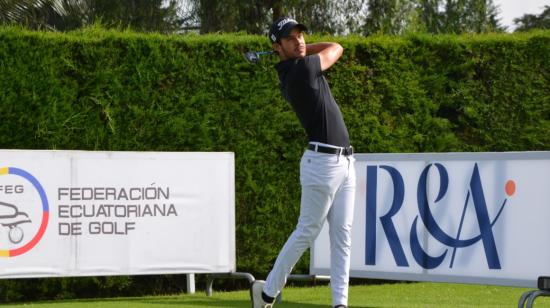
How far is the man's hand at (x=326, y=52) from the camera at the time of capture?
7.01 metres

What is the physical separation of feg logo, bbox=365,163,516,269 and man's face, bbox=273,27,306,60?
2.32 meters

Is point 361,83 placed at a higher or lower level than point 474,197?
higher

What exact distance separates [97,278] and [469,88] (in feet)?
15.0

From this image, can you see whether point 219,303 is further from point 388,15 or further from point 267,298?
point 388,15

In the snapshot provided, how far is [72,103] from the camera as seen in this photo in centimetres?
1070

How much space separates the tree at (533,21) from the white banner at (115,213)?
34809mm

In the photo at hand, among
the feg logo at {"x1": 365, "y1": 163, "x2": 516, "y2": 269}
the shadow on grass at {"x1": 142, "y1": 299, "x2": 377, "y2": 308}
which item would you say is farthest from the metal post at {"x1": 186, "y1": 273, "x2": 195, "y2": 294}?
the feg logo at {"x1": 365, "y1": 163, "x2": 516, "y2": 269}

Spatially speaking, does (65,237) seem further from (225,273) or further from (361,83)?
(361,83)

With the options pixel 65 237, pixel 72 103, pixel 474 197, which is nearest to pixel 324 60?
pixel 474 197

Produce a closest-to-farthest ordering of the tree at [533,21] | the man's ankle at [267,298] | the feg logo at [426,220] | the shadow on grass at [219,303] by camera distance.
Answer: the man's ankle at [267,298] < the feg logo at [426,220] < the shadow on grass at [219,303] < the tree at [533,21]

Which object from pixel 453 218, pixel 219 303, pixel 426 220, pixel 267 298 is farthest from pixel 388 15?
pixel 267 298

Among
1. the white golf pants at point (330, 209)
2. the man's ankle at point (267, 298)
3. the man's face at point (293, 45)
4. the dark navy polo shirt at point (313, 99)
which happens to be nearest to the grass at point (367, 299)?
the man's ankle at point (267, 298)

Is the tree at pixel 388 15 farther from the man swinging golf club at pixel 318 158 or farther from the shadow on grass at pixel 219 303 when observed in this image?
the man swinging golf club at pixel 318 158

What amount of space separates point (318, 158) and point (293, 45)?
0.73m
